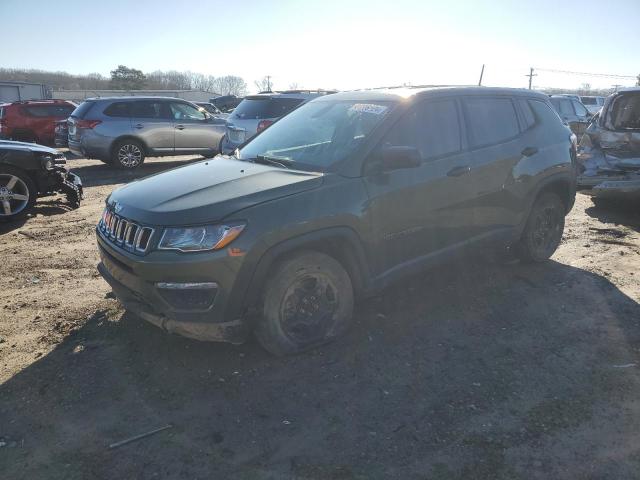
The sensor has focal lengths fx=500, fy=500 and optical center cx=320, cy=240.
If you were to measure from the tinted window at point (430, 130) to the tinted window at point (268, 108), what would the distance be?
6.58m

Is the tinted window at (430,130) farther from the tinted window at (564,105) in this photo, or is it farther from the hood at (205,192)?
the tinted window at (564,105)

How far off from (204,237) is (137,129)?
34.0 ft

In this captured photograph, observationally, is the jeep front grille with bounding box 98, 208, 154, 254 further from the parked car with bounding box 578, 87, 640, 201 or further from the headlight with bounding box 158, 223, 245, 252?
the parked car with bounding box 578, 87, 640, 201

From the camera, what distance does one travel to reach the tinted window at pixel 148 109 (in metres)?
12.4

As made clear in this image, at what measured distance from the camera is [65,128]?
46.0 ft

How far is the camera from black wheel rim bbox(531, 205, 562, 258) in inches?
207

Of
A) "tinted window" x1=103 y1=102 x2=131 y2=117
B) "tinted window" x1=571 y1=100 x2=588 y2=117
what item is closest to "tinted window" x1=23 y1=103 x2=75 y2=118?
"tinted window" x1=103 y1=102 x2=131 y2=117

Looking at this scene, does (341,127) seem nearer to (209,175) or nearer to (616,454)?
(209,175)

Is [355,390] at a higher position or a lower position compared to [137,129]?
lower

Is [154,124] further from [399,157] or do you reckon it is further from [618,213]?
[399,157]

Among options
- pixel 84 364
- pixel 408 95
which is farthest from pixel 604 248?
pixel 84 364

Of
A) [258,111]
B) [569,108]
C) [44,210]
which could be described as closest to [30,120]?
[258,111]

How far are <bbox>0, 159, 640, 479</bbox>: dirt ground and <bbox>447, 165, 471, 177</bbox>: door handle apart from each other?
1139 mm

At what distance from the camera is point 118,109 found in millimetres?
12117
